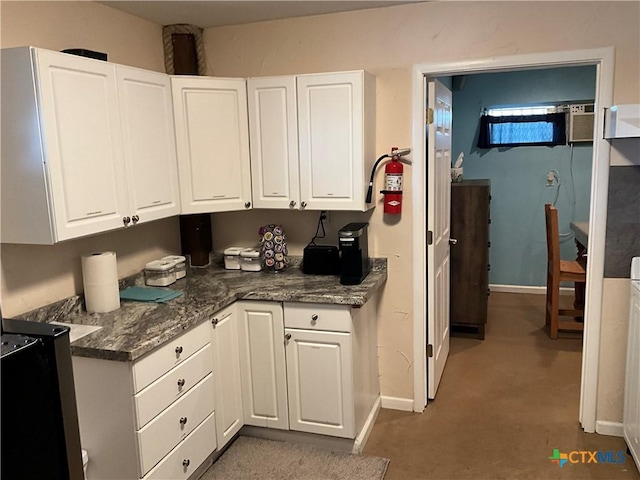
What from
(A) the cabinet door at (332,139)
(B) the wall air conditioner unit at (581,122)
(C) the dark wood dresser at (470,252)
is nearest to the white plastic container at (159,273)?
(A) the cabinet door at (332,139)

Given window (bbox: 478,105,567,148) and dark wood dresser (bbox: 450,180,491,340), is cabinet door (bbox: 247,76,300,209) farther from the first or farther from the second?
window (bbox: 478,105,567,148)

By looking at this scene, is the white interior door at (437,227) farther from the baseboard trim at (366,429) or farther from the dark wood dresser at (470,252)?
the dark wood dresser at (470,252)

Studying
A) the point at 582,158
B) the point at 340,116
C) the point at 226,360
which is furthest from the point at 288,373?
the point at 582,158

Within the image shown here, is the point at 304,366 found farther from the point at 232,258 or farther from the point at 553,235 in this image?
the point at 553,235

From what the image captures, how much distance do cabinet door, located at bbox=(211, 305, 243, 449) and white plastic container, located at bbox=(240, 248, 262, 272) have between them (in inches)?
19.0

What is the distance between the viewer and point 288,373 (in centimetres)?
281

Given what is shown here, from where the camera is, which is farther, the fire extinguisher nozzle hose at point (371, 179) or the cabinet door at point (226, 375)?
the fire extinguisher nozzle hose at point (371, 179)

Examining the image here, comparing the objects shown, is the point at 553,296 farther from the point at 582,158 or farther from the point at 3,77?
the point at 3,77

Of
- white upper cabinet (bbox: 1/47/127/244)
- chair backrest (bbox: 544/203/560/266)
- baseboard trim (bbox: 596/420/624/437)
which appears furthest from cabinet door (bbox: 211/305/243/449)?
chair backrest (bbox: 544/203/560/266)

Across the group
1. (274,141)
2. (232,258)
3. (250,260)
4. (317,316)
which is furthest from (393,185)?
(232,258)

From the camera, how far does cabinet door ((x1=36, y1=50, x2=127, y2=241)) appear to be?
204 centimetres

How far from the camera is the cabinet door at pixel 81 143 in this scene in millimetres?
2043

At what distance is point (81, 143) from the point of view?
219 centimetres

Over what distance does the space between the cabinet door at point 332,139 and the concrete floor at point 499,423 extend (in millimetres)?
1330
